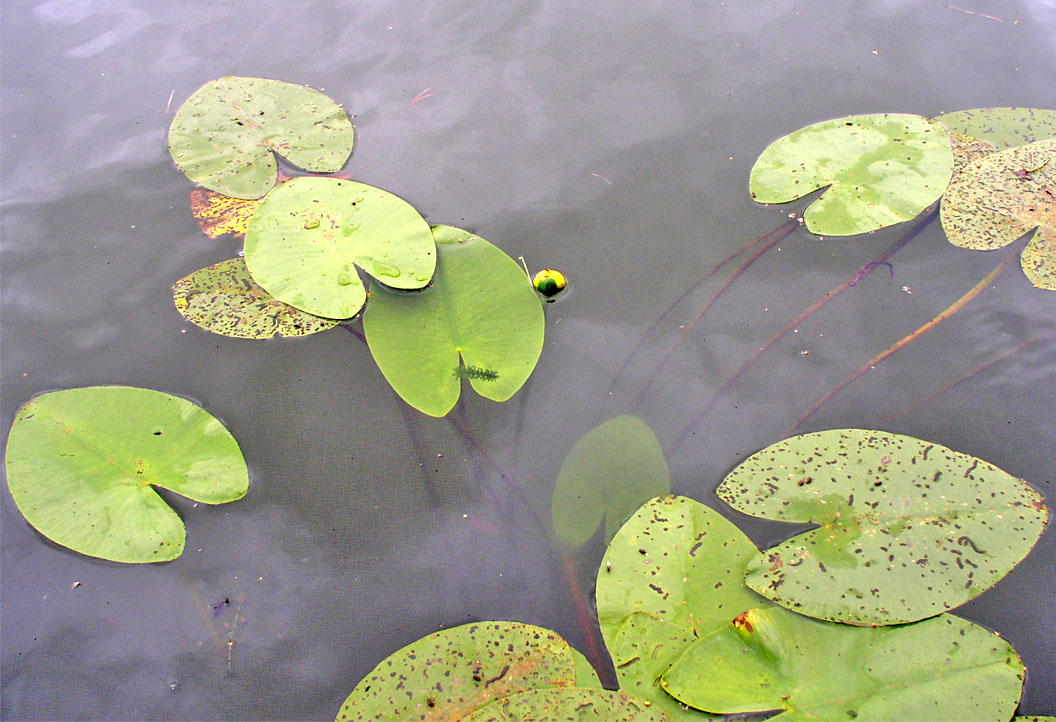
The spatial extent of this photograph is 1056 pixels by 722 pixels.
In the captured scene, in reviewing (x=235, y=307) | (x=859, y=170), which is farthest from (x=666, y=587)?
(x=859, y=170)

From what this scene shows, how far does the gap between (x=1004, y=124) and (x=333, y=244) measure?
9.76 feet

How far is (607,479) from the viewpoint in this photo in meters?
2.04

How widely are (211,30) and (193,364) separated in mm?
2045

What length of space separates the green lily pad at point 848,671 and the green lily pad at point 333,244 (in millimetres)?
→ 1515

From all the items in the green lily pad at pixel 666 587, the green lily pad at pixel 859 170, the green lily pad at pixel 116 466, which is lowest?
the green lily pad at pixel 116 466

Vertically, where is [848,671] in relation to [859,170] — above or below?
below

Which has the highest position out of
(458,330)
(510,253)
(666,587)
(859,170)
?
(859,170)

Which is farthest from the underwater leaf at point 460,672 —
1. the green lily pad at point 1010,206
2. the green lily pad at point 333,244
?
the green lily pad at point 1010,206

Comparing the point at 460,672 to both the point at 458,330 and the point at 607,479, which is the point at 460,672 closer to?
the point at 607,479

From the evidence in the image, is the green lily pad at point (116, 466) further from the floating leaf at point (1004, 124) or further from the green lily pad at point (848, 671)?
the floating leaf at point (1004, 124)

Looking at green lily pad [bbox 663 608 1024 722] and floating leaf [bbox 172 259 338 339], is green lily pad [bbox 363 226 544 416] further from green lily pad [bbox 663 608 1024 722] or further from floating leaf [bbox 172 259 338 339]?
green lily pad [bbox 663 608 1024 722]

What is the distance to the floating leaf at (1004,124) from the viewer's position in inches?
109

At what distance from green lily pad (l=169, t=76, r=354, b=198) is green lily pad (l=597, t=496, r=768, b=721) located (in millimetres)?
2022

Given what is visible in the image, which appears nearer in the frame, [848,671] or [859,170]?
[848,671]
